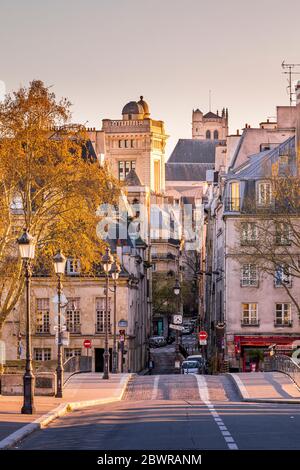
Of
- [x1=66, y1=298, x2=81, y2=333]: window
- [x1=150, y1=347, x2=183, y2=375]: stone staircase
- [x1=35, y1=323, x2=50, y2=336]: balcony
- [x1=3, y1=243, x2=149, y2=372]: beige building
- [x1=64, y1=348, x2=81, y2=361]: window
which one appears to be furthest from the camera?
[x1=150, y1=347, x2=183, y2=375]: stone staircase

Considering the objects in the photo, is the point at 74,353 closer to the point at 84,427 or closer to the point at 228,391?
the point at 228,391

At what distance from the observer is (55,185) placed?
185 feet

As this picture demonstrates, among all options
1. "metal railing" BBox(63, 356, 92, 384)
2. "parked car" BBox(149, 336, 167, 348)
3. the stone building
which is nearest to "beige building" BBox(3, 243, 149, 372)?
the stone building

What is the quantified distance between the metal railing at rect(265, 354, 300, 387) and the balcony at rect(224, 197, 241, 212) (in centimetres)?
2587

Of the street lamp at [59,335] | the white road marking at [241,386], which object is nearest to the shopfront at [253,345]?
the white road marking at [241,386]

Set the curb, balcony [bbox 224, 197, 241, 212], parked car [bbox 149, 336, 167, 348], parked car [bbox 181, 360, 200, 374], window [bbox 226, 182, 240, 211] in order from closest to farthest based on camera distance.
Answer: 1. the curb
2. parked car [bbox 181, 360, 200, 374]
3. balcony [bbox 224, 197, 241, 212]
4. window [bbox 226, 182, 240, 211]
5. parked car [bbox 149, 336, 167, 348]

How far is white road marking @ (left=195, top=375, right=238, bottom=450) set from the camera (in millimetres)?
27989

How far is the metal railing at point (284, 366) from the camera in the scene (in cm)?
5266

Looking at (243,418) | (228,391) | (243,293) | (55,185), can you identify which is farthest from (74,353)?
(243,418)

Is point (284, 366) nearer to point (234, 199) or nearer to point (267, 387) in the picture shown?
point (267, 387)

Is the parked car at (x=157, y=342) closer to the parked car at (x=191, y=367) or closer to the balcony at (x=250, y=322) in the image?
the balcony at (x=250, y=322)

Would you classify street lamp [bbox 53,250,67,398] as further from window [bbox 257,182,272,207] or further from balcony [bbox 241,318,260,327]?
balcony [bbox 241,318,260,327]

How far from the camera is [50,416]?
36.6m

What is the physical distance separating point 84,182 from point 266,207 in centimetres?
2919
